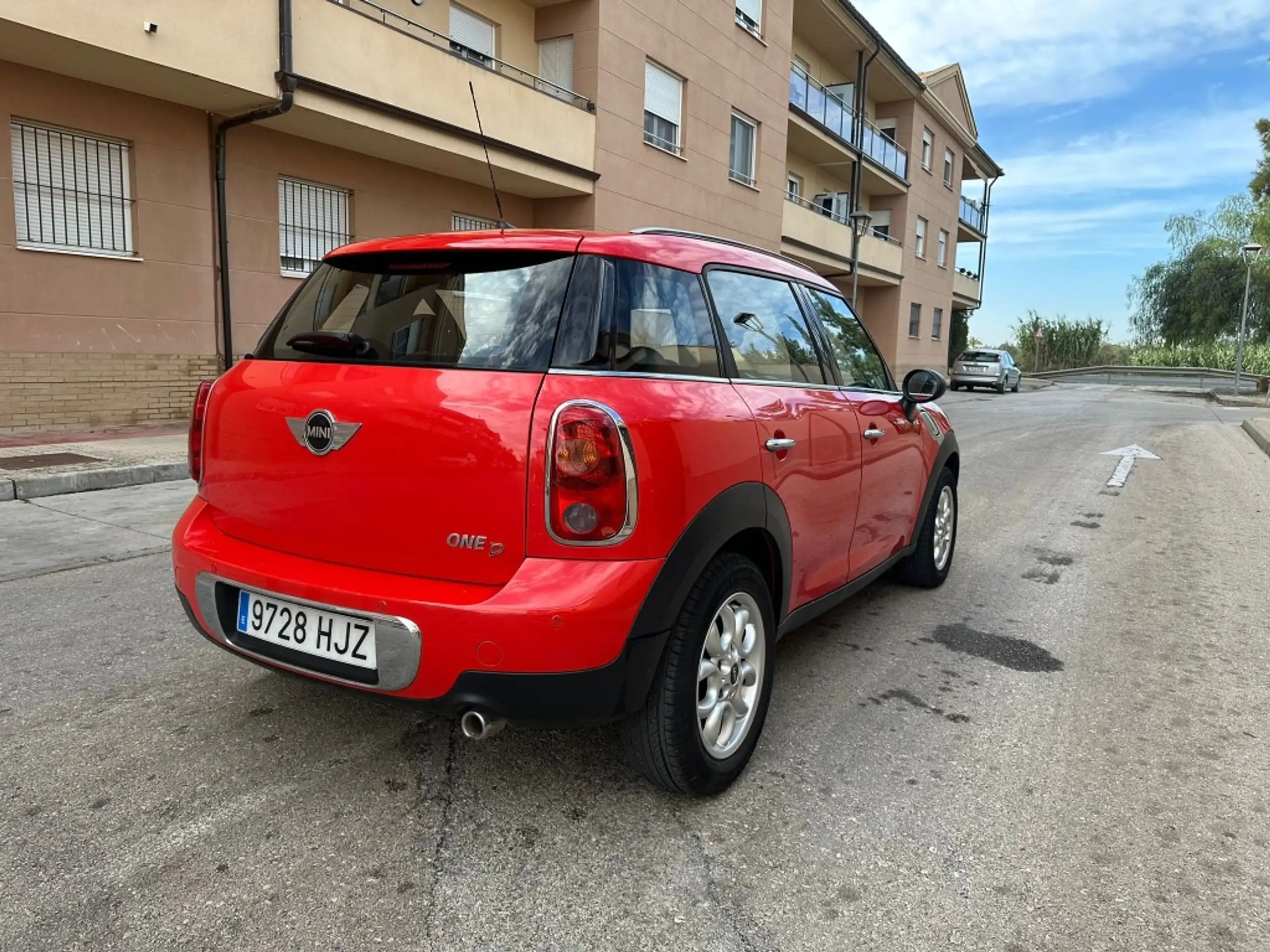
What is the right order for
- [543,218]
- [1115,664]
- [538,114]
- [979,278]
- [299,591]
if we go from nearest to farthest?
[299,591]
[1115,664]
[538,114]
[543,218]
[979,278]

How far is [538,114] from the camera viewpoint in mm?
13297

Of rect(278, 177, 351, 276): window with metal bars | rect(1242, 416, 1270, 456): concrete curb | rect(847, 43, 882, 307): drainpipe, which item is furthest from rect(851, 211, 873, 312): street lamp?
rect(278, 177, 351, 276): window with metal bars

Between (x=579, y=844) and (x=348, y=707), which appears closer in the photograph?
(x=579, y=844)

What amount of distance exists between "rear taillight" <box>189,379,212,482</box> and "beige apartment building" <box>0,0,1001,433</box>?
6031 mm

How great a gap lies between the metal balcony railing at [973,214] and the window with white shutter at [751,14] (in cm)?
1957

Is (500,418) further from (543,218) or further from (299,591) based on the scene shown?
(543,218)

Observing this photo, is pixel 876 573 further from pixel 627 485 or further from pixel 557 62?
pixel 557 62

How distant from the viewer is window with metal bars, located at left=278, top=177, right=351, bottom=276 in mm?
11703

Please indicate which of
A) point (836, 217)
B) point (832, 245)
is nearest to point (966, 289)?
point (836, 217)

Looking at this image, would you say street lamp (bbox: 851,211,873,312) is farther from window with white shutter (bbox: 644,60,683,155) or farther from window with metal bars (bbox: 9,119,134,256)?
window with metal bars (bbox: 9,119,134,256)

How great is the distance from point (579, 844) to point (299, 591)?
101 cm

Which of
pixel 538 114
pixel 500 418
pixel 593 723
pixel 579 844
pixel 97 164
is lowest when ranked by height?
pixel 579 844

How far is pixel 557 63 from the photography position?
1480 cm

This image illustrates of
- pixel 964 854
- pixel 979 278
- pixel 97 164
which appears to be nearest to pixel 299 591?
pixel 964 854
